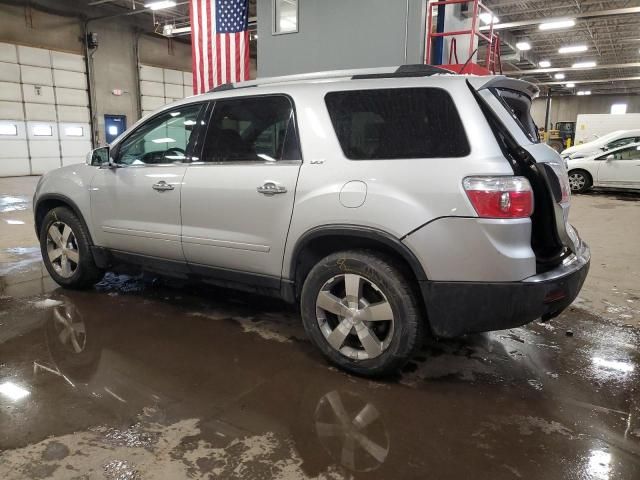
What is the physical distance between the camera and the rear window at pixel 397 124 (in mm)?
2566

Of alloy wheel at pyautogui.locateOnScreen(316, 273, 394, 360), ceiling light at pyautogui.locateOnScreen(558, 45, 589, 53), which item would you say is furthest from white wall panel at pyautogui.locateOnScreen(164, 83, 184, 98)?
alloy wheel at pyautogui.locateOnScreen(316, 273, 394, 360)

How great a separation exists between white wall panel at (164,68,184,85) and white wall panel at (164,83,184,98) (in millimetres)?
181

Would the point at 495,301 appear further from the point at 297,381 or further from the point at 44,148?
the point at 44,148

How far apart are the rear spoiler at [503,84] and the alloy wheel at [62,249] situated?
3.61 meters

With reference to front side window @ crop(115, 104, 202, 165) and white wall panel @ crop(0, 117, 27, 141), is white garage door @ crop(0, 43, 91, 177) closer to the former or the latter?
white wall panel @ crop(0, 117, 27, 141)

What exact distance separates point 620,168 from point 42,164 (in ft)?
63.1

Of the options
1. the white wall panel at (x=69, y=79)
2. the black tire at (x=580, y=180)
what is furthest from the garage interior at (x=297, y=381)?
the white wall panel at (x=69, y=79)

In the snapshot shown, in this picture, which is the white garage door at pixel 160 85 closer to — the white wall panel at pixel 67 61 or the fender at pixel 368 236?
the white wall panel at pixel 67 61

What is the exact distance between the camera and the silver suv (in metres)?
2.45

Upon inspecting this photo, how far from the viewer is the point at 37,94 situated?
690 inches

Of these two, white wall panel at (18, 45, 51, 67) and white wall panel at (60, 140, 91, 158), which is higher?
white wall panel at (18, 45, 51, 67)

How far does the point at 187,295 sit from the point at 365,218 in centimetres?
241

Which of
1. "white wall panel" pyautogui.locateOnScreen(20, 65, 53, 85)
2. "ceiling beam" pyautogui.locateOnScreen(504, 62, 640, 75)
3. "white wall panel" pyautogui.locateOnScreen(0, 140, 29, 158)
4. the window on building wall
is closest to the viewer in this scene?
the window on building wall

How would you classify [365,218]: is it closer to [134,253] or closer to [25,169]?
[134,253]
